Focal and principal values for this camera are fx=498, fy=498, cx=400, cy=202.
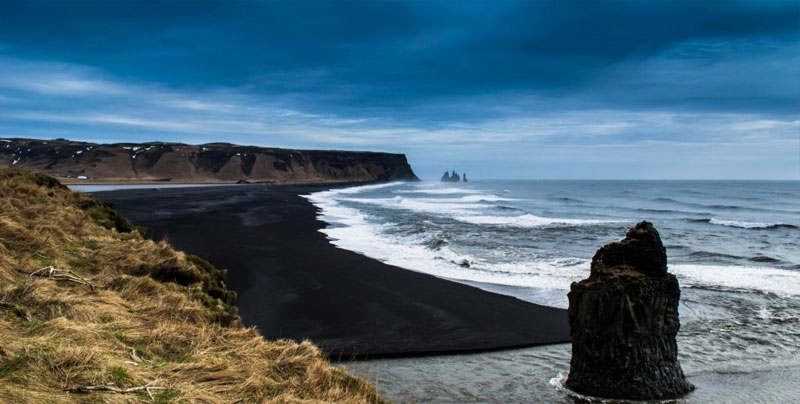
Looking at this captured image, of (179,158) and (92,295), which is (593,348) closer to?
(92,295)

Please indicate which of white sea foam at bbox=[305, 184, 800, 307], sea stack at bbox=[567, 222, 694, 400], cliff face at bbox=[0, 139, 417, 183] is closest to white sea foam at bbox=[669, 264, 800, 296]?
white sea foam at bbox=[305, 184, 800, 307]

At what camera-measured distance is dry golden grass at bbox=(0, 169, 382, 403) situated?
3652mm

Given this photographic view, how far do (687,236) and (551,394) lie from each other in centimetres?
2346

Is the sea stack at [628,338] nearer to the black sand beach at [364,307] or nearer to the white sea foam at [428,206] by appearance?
the black sand beach at [364,307]

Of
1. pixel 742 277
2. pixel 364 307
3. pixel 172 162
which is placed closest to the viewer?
pixel 364 307

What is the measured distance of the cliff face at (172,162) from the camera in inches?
4493

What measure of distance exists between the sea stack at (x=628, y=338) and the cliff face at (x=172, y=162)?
116 meters

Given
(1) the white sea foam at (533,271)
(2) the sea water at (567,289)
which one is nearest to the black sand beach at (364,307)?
(2) the sea water at (567,289)

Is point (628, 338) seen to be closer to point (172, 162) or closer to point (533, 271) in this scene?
point (533, 271)

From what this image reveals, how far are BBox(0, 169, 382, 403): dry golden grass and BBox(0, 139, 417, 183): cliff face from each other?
111 meters

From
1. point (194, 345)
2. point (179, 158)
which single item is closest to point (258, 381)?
point (194, 345)

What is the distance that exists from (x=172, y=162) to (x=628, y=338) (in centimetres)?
13555

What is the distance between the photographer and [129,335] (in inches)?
192

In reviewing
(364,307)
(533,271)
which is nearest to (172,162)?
(533,271)
